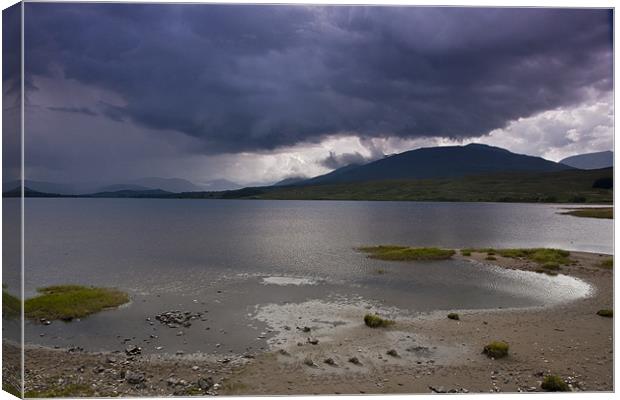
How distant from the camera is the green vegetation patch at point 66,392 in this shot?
1029cm

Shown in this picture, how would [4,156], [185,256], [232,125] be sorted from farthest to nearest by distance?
[185,256]
[232,125]
[4,156]

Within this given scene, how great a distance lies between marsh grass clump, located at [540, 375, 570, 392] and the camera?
10.8m

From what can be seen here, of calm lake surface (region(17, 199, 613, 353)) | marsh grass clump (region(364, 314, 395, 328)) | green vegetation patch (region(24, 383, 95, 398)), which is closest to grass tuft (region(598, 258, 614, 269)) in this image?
calm lake surface (region(17, 199, 613, 353))

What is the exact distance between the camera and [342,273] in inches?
1207

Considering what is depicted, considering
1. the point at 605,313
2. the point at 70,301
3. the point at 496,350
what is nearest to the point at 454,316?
the point at 496,350

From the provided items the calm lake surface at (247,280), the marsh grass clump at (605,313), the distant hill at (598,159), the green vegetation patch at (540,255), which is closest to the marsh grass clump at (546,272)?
the calm lake surface at (247,280)

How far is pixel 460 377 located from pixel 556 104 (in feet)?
38.3

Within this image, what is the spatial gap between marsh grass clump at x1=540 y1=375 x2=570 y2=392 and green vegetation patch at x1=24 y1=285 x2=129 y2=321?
1840cm

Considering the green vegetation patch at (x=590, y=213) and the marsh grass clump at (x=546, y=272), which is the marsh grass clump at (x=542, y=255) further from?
the green vegetation patch at (x=590, y=213)

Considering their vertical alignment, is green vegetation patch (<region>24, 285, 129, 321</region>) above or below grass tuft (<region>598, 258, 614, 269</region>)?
below

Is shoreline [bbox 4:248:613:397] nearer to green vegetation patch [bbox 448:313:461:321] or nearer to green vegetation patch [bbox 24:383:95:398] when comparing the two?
green vegetation patch [bbox 24:383:95:398]

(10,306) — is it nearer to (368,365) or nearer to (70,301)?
(368,365)

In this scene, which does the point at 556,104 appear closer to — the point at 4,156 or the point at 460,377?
the point at 460,377

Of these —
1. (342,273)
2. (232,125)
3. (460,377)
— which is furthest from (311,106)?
(460,377)
